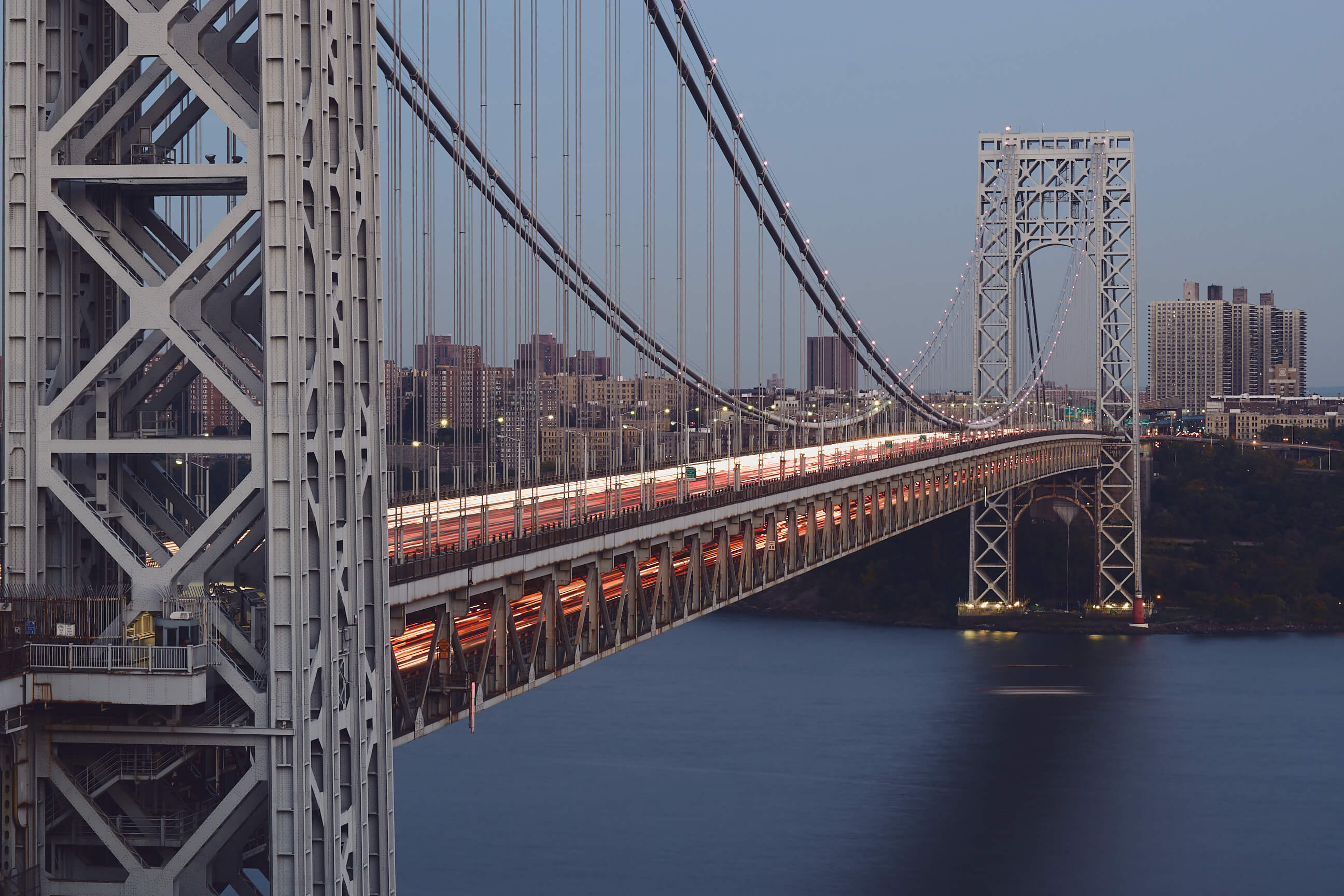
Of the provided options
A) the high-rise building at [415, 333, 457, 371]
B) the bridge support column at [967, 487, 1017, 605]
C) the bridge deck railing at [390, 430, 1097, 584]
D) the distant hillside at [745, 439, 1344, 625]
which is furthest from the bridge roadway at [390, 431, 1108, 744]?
the distant hillside at [745, 439, 1344, 625]

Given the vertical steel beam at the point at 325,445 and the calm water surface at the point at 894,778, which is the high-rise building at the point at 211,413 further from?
the calm water surface at the point at 894,778

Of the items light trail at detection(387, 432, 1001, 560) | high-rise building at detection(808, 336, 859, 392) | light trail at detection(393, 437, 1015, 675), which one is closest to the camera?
light trail at detection(393, 437, 1015, 675)

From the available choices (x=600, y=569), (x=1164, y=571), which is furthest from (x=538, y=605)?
(x=1164, y=571)

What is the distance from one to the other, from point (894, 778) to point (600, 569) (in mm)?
21039

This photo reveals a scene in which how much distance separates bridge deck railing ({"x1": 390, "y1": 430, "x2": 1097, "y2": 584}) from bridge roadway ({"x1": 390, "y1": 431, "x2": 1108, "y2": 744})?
0.03 meters

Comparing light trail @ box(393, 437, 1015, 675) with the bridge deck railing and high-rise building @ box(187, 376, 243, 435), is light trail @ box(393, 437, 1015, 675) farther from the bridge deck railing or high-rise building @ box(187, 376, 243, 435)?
high-rise building @ box(187, 376, 243, 435)

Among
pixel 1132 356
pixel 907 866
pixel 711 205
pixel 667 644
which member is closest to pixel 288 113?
pixel 711 205

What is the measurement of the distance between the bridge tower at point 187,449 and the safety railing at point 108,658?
0.02 meters

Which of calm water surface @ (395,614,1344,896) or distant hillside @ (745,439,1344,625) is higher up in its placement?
distant hillside @ (745,439,1344,625)

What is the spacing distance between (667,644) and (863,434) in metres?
10.4

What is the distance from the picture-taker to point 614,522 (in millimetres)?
20875

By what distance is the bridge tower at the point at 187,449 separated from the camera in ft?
37.4

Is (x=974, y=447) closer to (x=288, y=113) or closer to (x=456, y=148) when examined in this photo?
(x=456, y=148)

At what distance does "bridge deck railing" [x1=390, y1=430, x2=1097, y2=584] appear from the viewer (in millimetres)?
15453
